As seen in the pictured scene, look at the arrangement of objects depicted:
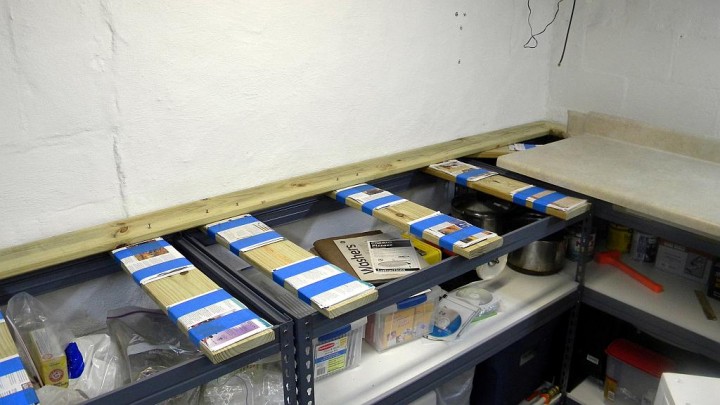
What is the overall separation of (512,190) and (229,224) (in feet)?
2.89

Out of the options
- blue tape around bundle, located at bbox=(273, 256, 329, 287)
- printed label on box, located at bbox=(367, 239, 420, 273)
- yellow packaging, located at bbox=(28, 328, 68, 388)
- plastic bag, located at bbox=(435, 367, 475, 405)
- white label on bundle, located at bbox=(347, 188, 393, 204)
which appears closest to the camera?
yellow packaging, located at bbox=(28, 328, 68, 388)

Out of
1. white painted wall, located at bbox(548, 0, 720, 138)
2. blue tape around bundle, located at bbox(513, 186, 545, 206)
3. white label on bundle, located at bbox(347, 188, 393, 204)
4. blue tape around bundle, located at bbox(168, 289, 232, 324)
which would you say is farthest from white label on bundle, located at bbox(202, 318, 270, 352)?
white painted wall, located at bbox(548, 0, 720, 138)

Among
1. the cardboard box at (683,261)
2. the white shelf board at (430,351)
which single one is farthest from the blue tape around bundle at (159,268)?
the cardboard box at (683,261)

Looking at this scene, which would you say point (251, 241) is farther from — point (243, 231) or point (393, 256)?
point (393, 256)

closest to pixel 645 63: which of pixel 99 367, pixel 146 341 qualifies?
pixel 146 341

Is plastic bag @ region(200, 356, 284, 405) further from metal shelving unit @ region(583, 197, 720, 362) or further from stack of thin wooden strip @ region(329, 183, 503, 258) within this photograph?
metal shelving unit @ region(583, 197, 720, 362)

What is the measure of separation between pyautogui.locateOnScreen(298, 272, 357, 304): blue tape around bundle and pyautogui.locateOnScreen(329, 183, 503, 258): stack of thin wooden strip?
0.29 m

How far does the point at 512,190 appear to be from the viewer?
1849 mm

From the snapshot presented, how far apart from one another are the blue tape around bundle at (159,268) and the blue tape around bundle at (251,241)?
0.38ft

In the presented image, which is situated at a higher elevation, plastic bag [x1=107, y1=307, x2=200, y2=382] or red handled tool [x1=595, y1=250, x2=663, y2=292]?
plastic bag [x1=107, y1=307, x2=200, y2=382]

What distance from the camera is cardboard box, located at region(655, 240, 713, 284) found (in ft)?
6.61

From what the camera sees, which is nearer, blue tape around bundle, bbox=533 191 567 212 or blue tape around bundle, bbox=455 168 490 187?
blue tape around bundle, bbox=533 191 567 212

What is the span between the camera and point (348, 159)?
1948mm

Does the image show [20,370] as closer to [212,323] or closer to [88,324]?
[212,323]
